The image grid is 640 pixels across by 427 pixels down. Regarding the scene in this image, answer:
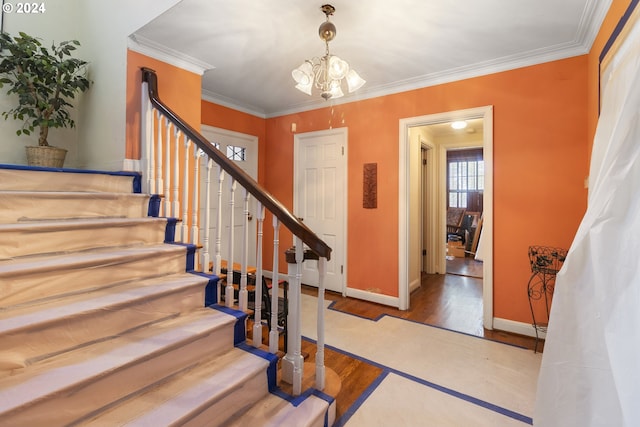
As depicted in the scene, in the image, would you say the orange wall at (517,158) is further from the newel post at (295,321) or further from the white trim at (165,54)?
the newel post at (295,321)

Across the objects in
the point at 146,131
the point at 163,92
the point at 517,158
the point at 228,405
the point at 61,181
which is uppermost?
the point at 163,92

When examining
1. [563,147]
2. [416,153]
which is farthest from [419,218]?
[563,147]

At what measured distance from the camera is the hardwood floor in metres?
Answer: 1.91

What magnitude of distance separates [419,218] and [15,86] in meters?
4.38

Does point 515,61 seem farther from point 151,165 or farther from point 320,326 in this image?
point 151,165

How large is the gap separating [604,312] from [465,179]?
25.1 ft

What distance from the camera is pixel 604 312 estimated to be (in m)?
0.94

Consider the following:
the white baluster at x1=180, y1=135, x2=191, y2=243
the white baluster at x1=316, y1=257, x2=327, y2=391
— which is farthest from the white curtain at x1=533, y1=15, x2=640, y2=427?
the white baluster at x1=180, y1=135, x2=191, y2=243

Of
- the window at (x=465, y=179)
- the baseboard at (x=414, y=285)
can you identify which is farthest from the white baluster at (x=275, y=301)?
the window at (x=465, y=179)

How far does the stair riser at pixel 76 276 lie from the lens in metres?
1.26

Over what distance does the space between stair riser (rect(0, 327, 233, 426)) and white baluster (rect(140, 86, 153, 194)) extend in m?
1.44

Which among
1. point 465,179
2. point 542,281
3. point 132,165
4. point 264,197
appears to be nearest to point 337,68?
point 264,197

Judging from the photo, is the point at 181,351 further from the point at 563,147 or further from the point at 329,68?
the point at 563,147

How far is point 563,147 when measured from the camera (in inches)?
95.3
